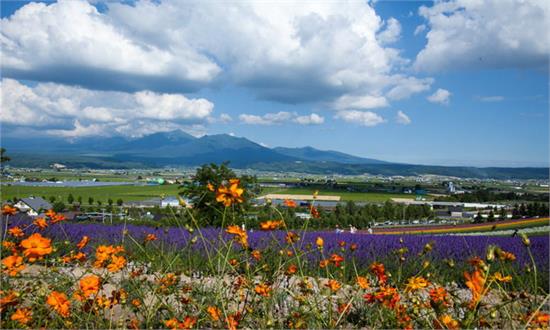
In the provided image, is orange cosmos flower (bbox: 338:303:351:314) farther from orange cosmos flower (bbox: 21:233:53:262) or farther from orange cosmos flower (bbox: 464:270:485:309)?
orange cosmos flower (bbox: 21:233:53:262)

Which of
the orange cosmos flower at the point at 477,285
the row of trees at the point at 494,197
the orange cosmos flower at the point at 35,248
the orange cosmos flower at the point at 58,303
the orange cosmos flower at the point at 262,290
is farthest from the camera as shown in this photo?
the row of trees at the point at 494,197

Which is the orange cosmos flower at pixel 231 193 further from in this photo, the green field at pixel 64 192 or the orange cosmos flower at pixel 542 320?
the orange cosmos flower at pixel 542 320

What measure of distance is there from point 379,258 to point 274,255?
1388 millimetres

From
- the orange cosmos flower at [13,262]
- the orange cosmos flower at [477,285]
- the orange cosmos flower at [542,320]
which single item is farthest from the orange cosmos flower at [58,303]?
the orange cosmos flower at [542,320]

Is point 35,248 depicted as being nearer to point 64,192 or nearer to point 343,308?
point 343,308

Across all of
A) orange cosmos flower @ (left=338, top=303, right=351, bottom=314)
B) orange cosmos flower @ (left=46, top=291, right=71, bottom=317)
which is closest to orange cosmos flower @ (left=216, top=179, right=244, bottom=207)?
orange cosmos flower @ (left=338, top=303, right=351, bottom=314)

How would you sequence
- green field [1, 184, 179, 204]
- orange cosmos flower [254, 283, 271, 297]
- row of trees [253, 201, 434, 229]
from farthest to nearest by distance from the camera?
row of trees [253, 201, 434, 229], green field [1, 184, 179, 204], orange cosmos flower [254, 283, 271, 297]

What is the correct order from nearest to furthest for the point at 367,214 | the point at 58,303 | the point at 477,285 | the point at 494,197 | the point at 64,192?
the point at 477,285
the point at 58,303
the point at 64,192
the point at 367,214
the point at 494,197

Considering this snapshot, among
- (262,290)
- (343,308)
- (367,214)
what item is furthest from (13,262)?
(367,214)

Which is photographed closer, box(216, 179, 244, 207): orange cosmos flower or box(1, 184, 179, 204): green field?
box(216, 179, 244, 207): orange cosmos flower

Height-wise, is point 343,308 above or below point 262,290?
below

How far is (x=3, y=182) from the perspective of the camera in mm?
5457

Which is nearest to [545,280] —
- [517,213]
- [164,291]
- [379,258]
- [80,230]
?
[379,258]

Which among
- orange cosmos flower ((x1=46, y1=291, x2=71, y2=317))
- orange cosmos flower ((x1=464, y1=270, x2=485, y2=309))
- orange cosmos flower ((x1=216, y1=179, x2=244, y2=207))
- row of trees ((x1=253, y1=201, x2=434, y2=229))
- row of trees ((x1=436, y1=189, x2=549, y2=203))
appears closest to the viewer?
orange cosmos flower ((x1=464, y1=270, x2=485, y2=309))
